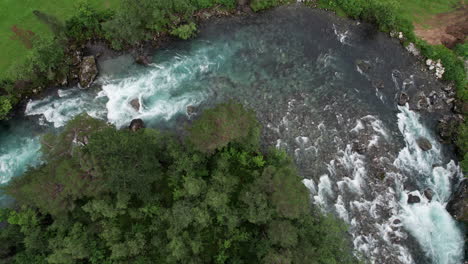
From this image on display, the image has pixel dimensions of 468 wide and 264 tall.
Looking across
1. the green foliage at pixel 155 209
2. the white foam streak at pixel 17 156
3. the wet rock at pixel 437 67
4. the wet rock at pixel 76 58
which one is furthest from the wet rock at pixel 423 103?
the white foam streak at pixel 17 156

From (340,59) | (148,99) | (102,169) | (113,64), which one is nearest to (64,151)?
(102,169)

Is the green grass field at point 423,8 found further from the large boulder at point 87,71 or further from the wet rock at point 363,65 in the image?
the large boulder at point 87,71

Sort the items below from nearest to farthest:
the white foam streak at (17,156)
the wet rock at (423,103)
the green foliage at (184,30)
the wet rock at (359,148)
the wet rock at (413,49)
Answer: the white foam streak at (17,156)
the wet rock at (359,148)
the wet rock at (423,103)
the wet rock at (413,49)
the green foliage at (184,30)

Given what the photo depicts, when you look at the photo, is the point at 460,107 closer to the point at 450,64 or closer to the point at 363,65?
the point at 450,64

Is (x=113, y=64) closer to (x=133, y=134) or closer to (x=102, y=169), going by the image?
(x=133, y=134)

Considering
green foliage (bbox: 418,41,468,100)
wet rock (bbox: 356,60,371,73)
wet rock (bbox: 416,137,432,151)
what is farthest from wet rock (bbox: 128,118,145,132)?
green foliage (bbox: 418,41,468,100)

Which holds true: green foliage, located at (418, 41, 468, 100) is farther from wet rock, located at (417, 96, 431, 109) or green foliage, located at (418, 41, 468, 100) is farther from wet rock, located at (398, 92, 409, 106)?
wet rock, located at (398, 92, 409, 106)
